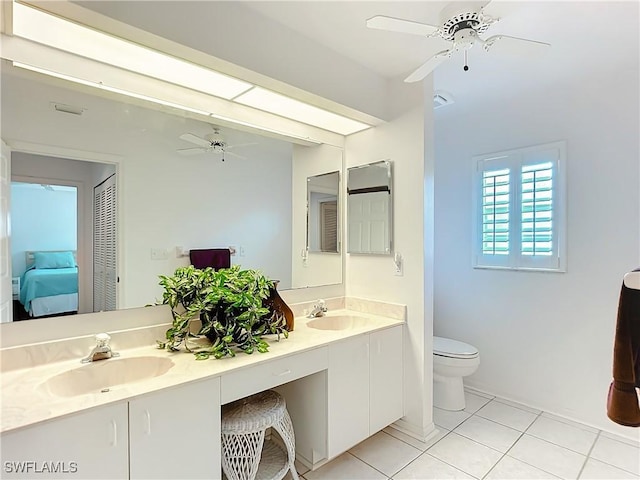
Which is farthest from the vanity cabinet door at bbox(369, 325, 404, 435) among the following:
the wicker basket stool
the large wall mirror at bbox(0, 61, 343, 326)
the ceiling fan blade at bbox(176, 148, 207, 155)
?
the ceiling fan blade at bbox(176, 148, 207, 155)

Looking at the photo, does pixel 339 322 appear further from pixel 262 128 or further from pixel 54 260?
pixel 54 260

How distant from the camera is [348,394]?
1.90 m

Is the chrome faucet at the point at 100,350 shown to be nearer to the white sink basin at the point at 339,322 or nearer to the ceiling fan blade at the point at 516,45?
the white sink basin at the point at 339,322

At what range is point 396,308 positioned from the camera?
92.0 inches

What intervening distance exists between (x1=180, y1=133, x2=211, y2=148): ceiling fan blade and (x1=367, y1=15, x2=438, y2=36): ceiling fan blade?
1108 mm

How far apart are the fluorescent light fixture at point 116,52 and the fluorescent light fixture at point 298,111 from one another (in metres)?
0.11

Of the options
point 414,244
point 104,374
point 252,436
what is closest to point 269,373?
point 252,436

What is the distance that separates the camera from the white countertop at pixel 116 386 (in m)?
1.06

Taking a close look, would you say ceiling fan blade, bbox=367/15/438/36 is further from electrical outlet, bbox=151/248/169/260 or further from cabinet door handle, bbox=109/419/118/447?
cabinet door handle, bbox=109/419/118/447

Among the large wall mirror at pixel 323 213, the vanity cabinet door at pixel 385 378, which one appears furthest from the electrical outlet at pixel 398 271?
the large wall mirror at pixel 323 213

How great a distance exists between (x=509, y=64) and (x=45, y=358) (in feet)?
9.81

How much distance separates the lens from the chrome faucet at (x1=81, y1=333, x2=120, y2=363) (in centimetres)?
146

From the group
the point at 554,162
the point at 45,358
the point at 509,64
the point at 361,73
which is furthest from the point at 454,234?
the point at 45,358

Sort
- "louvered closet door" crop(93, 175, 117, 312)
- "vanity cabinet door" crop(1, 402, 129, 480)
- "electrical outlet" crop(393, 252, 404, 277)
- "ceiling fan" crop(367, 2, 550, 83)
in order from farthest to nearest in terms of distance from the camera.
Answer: "electrical outlet" crop(393, 252, 404, 277) → "louvered closet door" crop(93, 175, 117, 312) → "ceiling fan" crop(367, 2, 550, 83) → "vanity cabinet door" crop(1, 402, 129, 480)
